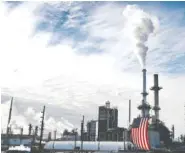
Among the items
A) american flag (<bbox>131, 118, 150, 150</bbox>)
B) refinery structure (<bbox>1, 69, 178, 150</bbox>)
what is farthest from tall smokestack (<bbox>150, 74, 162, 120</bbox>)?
american flag (<bbox>131, 118, 150, 150</bbox>)

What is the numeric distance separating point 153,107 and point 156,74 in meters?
12.5

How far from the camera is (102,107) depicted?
151250mm

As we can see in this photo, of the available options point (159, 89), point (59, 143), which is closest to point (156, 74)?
point (159, 89)

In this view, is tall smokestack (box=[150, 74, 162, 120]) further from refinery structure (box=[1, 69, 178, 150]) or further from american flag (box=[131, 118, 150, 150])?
american flag (box=[131, 118, 150, 150])

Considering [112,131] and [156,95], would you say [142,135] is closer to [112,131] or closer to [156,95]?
[156,95]

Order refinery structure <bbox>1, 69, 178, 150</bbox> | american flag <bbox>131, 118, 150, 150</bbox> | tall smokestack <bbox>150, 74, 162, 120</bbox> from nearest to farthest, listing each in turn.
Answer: american flag <bbox>131, 118, 150, 150</bbox> → refinery structure <bbox>1, 69, 178, 150</bbox> → tall smokestack <bbox>150, 74, 162, 120</bbox>

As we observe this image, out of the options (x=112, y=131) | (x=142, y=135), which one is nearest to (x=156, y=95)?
(x=112, y=131)

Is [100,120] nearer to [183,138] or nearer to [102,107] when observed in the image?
[102,107]

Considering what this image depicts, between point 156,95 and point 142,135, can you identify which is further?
point 156,95

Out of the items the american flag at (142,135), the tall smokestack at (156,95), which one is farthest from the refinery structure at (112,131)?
the american flag at (142,135)

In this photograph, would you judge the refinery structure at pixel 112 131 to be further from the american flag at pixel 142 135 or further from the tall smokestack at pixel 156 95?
the american flag at pixel 142 135

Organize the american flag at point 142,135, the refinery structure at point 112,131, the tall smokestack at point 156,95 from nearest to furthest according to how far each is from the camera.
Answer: the american flag at point 142,135
the refinery structure at point 112,131
the tall smokestack at point 156,95

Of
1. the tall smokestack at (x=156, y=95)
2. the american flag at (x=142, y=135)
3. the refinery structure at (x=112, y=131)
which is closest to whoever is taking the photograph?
the american flag at (x=142, y=135)

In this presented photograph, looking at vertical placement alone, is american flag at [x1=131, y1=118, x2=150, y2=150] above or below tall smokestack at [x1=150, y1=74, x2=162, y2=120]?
below
